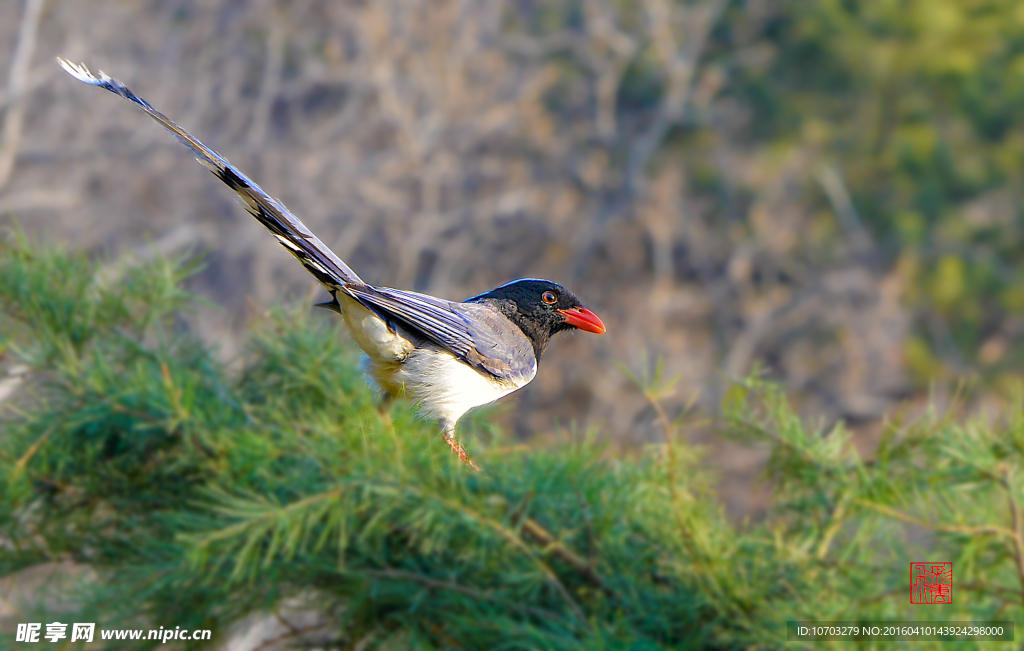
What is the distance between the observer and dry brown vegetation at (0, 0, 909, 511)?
712cm

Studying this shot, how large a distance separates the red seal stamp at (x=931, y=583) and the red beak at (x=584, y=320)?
96 cm

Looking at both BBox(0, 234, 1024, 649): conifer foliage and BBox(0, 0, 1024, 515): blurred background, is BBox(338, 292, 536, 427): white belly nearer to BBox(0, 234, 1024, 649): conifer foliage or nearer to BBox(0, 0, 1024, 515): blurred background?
BBox(0, 234, 1024, 649): conifer foliage

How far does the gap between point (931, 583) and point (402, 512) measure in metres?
0.84

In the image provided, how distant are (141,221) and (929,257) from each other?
679 cm

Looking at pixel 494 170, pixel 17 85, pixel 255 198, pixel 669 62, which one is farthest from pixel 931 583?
pixel 669 62

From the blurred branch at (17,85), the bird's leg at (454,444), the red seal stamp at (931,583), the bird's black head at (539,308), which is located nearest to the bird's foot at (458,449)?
the bird's leg at (454,444)

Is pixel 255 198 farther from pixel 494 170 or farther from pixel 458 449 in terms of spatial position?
pixel 494 170

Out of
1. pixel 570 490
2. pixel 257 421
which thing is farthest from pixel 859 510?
pixel 257 421

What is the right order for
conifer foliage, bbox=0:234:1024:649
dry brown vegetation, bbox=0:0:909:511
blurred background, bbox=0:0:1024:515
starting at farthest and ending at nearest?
blurred background, bbox=0:0:1024:515, dry brown vegetation, bbox=0:0:909:511, conifer foliage, bbox=0:234:1024:649

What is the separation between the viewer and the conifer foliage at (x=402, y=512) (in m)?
1.51

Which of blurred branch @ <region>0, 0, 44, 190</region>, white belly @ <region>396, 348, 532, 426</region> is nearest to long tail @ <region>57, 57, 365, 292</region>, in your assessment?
white belly @ <region>396, 348, 532, 426</region>

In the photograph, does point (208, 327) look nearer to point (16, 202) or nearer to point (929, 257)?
point (16, 202)

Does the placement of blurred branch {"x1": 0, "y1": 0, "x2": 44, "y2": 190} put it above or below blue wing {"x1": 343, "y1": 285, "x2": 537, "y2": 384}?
above

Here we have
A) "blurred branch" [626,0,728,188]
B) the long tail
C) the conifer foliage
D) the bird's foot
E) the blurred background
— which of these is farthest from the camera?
"blurred branch" [626,0,728,188]
